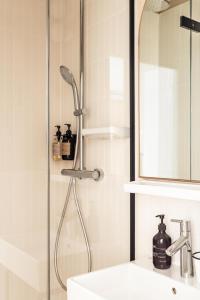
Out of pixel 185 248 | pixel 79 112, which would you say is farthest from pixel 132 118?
pixel 185 248

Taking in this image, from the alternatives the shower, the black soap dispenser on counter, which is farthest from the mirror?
Result: the black soap dispenser on counter

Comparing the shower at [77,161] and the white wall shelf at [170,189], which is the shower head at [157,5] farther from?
the white wall shelf at [170,189]

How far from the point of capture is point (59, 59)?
6.50 feet

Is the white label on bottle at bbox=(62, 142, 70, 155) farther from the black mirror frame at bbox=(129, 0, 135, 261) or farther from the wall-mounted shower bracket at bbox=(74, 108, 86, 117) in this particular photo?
the black mirror frame at bbox=(129, 0, 135, 261)

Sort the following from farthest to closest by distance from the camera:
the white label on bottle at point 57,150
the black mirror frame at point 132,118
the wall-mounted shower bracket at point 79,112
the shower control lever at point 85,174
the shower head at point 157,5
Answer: the white label on bottle at point 57,150, the wall-mounted shower bracket at point 79,112, the shower control lever at point 85,174, the black mirror frame at point 132,118, the shower head at point 157,5

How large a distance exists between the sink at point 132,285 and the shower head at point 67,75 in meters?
1.06

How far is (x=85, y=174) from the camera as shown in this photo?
177 cm

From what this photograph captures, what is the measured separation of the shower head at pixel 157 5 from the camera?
1.37 meters

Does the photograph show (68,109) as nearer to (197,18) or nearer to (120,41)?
(120,41)

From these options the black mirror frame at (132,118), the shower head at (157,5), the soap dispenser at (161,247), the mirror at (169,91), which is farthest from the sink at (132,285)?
the shower head at (157,5)

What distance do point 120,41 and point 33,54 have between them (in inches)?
21.4

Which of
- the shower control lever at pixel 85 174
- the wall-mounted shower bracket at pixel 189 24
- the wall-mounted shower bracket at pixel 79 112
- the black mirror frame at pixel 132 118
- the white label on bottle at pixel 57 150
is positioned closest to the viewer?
the wall-mounted shower bracket at pixel 189 24

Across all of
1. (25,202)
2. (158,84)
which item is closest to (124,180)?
(158,84)

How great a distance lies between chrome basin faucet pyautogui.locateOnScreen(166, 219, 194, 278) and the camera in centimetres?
119
